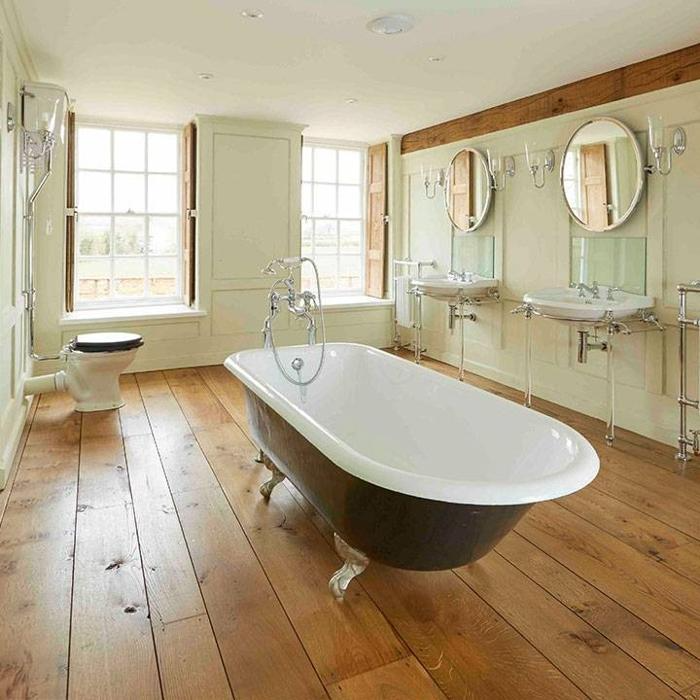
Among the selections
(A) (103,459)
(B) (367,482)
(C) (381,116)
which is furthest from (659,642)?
(C) (381,116)

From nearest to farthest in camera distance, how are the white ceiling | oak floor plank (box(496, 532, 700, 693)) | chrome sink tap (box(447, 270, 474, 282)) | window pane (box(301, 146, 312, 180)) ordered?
oak floor plank (box(496, 532, 700, 693)), the white ceiling, chrome sink tap (box(447, 270, 474, 282)), window pane (box(301, 146, 312, 180))

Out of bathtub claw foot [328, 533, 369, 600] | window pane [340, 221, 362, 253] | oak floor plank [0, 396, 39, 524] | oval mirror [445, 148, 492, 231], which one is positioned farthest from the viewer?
window pane [340, 221, 362, 253]

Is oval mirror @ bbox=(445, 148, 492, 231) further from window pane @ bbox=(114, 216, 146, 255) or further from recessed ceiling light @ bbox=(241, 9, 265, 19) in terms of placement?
window pane @ bbox=(114, 216, 146, 255)

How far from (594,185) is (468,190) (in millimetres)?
1377

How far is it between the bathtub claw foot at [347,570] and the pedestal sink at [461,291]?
3.12 meters

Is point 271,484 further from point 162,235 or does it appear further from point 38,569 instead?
point 162,235

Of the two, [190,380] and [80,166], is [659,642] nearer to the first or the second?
[190,380]

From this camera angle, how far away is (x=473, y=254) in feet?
17.2

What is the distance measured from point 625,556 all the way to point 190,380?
3.73 meters

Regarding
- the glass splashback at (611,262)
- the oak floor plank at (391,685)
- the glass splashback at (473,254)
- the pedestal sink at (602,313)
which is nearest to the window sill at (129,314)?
the glass splashback at (473,254)

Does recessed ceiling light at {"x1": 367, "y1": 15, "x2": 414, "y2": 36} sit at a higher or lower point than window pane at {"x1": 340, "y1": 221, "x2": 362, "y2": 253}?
higher

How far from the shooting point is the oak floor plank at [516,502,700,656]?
1.91m

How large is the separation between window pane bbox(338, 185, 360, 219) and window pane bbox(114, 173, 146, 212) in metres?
1.99

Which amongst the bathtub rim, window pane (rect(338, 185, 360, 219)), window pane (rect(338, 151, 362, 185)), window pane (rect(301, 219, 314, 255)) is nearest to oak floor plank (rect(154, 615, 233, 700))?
the bathtub rim
